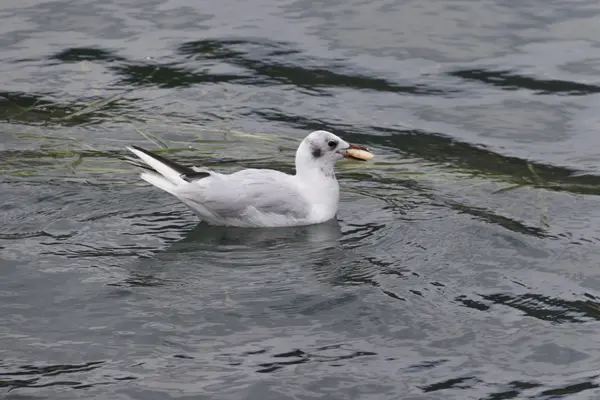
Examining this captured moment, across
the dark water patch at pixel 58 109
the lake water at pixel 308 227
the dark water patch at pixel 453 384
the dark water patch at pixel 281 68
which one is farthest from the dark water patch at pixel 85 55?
the dark water patch at pixel 453 384

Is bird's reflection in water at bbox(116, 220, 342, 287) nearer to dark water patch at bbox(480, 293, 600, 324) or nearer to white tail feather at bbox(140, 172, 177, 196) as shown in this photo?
white tail feather at bbox(140, 172, 177, 196)

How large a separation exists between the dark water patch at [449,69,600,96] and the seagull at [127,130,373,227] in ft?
11.2

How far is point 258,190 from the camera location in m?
8.94

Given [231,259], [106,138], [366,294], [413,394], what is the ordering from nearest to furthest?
[413,394] < [366,294] < [231,259] < [106,138]

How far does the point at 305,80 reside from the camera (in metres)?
12.3

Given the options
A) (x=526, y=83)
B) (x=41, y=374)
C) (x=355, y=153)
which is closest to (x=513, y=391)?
(x=41, y=374)


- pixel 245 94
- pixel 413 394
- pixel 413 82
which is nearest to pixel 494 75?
pixel 413 82

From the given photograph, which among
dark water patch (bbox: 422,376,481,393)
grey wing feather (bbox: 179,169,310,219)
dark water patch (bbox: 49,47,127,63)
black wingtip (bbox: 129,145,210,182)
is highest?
dark water patch (bbox: 49,47,127,63)

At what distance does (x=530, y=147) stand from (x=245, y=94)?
284 cm

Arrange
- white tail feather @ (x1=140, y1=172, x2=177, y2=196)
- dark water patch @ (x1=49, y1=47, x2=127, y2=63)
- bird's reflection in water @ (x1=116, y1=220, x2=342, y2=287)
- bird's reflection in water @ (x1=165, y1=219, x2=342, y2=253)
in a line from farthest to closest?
dark water patch @ (x1=49, y1=47, x2=127, y2=63) → white tail feather @ (x1=140, y1=172, x2=177, y2=196) → bird's reflection in water @ (x1=165, y1=219, x2=342, y2=253) → bird's reflection in water @ (x1=116, y1=220, x2=342, y2=287)

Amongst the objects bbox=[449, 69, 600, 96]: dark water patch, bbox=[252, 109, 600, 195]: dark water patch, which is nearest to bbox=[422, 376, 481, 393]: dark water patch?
bbox=[252, 109, 600, 195]: dark water patch

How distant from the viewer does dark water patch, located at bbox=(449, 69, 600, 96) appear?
1194 centimetres

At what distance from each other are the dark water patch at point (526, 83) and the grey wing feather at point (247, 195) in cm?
381

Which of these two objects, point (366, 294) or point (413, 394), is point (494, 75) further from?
point (413, 394)
